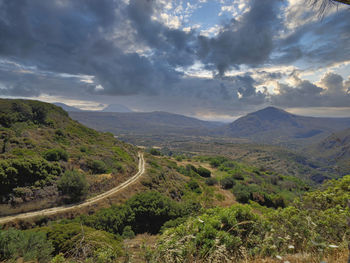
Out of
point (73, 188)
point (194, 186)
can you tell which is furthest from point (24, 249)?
point (194, 186)

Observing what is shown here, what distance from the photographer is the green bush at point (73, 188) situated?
22734mm

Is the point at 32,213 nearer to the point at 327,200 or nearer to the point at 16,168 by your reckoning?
the point at 16,168

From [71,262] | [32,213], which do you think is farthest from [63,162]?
[71,262]

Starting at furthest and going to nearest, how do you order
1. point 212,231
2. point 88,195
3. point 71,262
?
point 88,195 → point 212,231 → point 71,262

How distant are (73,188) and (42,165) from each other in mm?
6351

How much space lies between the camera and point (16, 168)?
21750mm

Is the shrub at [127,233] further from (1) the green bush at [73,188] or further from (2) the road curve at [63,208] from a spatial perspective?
(1) the green bush at [73,188]

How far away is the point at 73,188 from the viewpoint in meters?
22.8

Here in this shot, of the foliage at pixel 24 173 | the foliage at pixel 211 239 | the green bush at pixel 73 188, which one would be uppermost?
the foliage at pixel 211 239

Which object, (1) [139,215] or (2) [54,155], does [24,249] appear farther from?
(2) [54,155]

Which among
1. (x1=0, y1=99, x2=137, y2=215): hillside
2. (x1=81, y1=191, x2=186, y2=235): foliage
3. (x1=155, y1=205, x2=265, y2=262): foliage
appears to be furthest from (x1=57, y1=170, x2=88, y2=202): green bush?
(x1=155, y1=205, x2=265, y2=262): foliage

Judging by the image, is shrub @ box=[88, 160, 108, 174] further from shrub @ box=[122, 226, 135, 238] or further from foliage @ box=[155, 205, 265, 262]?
foliage @ box=[155, 205, 265, 262]

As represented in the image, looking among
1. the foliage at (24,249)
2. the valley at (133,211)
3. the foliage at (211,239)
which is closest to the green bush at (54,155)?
the valley at (133,211)

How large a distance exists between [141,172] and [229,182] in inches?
848
